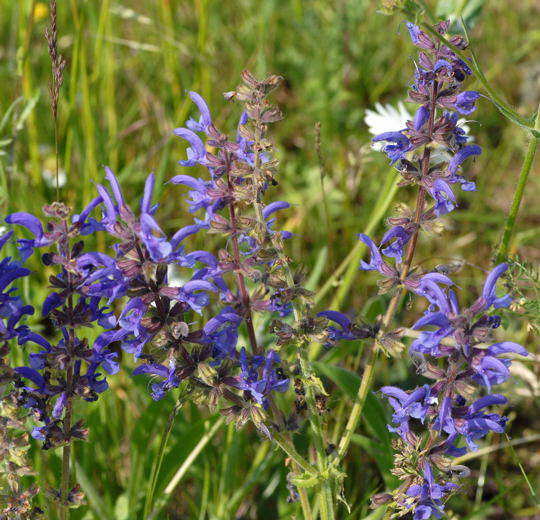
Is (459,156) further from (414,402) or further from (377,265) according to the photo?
(414,402)

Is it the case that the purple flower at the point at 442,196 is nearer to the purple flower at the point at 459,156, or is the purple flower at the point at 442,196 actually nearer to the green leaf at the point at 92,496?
the purple flower at the point at 459,156

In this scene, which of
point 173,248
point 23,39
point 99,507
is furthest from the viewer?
point 23,39

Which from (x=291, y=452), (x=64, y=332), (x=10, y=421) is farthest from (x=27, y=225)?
(x=291, y=452)

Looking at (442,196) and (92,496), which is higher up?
(442,196)

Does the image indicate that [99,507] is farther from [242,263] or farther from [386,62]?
[386,62]

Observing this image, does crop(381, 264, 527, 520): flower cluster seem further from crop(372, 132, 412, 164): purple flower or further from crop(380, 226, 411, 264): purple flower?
crop(372, 132, 412, 164): purple flower

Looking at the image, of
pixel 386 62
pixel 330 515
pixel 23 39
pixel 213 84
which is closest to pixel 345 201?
pixel 213 84

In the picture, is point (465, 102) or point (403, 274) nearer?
point (465, 102)

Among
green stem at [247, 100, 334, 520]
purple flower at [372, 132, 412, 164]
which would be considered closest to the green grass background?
green stem at [247, 100, 334, 520]

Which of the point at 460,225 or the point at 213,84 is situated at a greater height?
the point at 213,84
